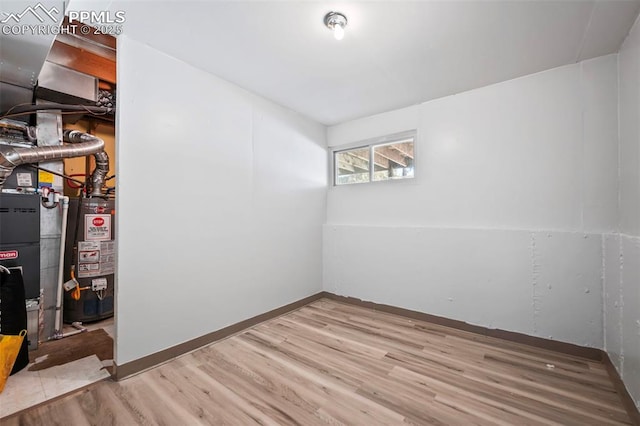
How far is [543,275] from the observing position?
228 cm

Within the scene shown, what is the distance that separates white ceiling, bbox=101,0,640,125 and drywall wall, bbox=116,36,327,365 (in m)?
0.24

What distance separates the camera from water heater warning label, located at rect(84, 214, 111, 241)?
294 centimetres

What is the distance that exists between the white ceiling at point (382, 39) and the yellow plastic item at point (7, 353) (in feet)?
7.13

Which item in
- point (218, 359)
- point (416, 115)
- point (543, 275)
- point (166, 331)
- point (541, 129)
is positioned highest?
point (416, 115)

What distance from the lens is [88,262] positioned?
9.61 ft

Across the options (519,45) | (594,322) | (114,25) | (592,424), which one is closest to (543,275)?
(594,322)

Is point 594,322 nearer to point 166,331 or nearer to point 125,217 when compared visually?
point 166,331

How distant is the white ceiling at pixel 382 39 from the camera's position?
1.62 meters

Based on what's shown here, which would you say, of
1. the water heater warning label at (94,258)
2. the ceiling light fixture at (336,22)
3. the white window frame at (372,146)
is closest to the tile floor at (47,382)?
the water heater warning label at (94,258)

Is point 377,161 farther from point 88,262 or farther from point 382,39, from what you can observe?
point 88,262

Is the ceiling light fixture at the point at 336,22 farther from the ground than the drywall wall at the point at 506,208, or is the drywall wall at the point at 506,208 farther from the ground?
the ceiling light fixture at the point at 336,22

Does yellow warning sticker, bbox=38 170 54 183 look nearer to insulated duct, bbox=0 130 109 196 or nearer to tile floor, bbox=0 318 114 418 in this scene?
insulated duct, bbox=0 130 109 196

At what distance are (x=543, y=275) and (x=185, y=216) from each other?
123 inches

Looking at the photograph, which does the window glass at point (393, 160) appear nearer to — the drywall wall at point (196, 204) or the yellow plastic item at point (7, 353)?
the drywall wall at point (196, 204)
